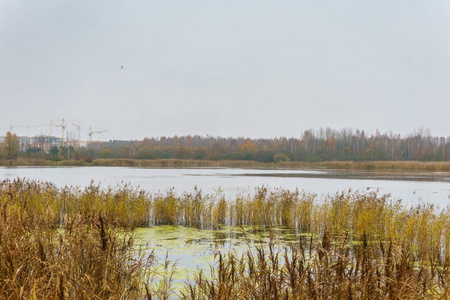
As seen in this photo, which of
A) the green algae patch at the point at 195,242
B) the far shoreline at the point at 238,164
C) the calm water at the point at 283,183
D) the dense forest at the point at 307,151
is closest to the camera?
the green algae patch at the point at 195,242

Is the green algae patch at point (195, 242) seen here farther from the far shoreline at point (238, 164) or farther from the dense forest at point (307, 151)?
the dense forest at point (307, 151)

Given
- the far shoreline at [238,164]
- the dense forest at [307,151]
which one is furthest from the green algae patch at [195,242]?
the dense forest at [307,151]

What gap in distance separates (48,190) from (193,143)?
102 metres

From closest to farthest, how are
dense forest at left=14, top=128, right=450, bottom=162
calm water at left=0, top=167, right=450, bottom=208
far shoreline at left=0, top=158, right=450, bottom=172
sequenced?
calm water at left=0, top=167, right=450, bottom=208, far shoreline at left=0, top=158, right=450, bottom=172, dense forest at left=14, top=128, right=450, bottom=162

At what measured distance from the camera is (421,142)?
96.3 metres

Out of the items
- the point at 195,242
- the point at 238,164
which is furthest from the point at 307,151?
the point at 195,242

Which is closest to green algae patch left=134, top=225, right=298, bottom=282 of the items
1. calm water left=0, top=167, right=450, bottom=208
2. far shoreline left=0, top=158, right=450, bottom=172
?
calm water left=0, top=167, right=450, bottom=208

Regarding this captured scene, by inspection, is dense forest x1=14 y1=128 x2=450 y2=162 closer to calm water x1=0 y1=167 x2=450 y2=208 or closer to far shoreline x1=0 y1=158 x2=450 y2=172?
far shoreline x1=0 y1=158 x2=450 y2=172

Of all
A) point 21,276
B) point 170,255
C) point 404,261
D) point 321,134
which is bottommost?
point 170,255

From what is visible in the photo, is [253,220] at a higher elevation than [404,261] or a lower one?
lower

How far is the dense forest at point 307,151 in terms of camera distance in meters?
69.8

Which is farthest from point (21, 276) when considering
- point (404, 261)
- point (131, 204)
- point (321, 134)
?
point (321, 134)

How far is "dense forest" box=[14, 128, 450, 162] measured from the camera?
2746 inches

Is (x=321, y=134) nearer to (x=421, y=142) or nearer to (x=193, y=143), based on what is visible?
(x=421, y=142)
